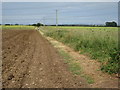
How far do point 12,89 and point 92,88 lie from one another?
7.46ft

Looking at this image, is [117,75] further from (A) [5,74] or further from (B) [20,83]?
(A) [5,74]

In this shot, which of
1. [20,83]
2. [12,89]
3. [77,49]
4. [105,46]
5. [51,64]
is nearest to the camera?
[12,89]

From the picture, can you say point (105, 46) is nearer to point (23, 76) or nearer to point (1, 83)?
point (23, 76)

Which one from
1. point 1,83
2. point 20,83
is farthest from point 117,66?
point 1,83

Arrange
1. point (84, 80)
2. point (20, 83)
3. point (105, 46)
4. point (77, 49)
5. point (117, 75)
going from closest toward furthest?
point (20, 83) < point (84, 80) < point (117, 75) < point (105, 46) < point (77, 49)

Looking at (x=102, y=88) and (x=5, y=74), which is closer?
(x=102, y=88)

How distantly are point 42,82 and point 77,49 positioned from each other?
325 inches

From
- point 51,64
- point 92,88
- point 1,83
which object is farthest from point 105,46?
point 1,83

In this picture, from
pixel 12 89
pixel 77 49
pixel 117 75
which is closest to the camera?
pixel 12 89

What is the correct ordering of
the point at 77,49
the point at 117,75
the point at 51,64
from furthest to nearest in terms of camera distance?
the point at 77,49 → the point at 51,64 → the point at 117,75

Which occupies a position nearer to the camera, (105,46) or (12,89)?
(12,89)

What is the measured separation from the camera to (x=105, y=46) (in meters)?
12.6

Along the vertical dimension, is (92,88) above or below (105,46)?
below

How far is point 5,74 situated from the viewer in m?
7.77
